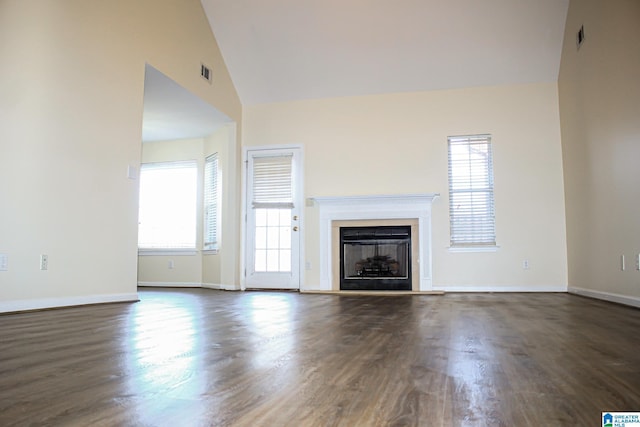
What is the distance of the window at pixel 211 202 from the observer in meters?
7.21

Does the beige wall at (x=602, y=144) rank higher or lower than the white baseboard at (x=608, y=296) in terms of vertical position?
higher

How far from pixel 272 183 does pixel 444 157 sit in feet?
8.07

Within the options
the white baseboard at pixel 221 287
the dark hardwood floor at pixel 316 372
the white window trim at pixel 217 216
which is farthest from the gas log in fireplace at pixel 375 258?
the dark hardwood floor at pixel 316 372

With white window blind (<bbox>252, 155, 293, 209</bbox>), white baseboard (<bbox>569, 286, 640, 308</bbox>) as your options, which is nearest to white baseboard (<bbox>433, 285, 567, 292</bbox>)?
white baseboard (<bbox>569, 286, 640, 308</bbox>)

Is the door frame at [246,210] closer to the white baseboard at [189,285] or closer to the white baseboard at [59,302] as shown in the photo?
the white baseboard at [189,285]

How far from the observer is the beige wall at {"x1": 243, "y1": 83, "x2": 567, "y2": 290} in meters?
6.20

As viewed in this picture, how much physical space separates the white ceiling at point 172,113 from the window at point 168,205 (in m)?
0.55

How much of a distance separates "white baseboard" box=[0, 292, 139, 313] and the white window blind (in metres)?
2.64

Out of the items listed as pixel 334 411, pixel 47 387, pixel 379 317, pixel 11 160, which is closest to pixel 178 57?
pixel 11 160

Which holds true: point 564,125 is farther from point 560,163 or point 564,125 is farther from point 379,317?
point 379,317

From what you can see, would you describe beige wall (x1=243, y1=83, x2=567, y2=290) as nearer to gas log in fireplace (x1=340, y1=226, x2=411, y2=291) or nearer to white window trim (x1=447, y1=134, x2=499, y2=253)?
white window trim (x1=447, y1=134, x2=499, y2=253)

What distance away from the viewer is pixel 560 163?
620cm

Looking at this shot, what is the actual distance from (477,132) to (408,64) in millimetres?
1311
